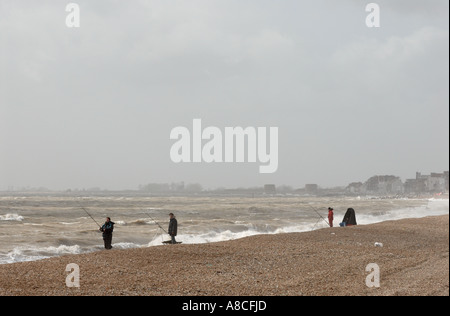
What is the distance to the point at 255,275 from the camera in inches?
447

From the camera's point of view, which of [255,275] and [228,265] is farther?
[228,265]

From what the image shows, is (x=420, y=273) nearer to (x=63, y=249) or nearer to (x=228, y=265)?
(x=228, y=265)

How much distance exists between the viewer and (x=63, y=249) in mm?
19078

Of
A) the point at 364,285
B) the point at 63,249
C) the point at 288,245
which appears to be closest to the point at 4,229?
the point at 63,249

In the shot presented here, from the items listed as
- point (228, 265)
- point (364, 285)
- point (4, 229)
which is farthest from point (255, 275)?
point (4, 229)

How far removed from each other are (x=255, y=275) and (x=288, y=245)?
6.00 metres

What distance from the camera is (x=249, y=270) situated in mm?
12141

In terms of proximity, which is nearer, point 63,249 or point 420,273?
point 420,273

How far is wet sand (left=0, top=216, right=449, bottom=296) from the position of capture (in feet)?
30.7

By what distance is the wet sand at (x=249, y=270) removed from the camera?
9.37 m

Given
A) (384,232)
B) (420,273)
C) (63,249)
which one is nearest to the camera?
(420,273)
